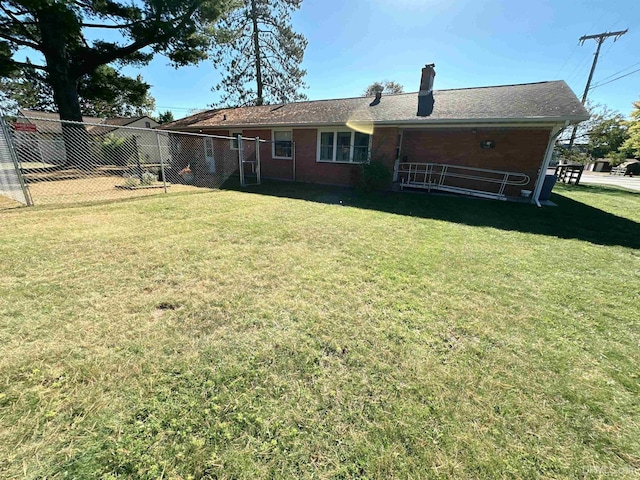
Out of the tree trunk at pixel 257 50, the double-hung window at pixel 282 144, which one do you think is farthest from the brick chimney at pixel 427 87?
the tree trunk at pixel 257 50

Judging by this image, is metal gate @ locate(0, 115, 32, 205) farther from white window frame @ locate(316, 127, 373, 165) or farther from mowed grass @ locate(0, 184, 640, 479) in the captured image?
white window frame @ locate(316, 127, 373, 165)

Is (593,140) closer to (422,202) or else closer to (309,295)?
(422,202)

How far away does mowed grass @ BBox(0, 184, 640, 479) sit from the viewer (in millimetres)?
1462

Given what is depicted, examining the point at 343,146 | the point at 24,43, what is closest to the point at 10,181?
the point at 343,146

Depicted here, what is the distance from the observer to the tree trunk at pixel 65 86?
509 inches

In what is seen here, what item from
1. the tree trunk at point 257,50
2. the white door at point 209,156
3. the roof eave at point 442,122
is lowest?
the white door at point 209,156

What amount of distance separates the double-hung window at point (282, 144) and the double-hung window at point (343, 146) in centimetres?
172

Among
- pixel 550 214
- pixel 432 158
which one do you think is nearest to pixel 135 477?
pixel 550 214

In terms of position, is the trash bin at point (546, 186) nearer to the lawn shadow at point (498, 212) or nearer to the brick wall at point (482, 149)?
the lawn shadow at point (498, 212)

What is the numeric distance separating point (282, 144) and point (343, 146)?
3.26 metres

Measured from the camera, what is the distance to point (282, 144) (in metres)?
12.9

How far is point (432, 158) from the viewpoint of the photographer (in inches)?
413

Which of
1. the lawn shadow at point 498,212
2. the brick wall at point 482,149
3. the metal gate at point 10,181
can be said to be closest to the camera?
the lawn shadow at point 498,212

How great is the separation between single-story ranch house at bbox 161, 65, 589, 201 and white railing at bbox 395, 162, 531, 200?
33 millimetres
